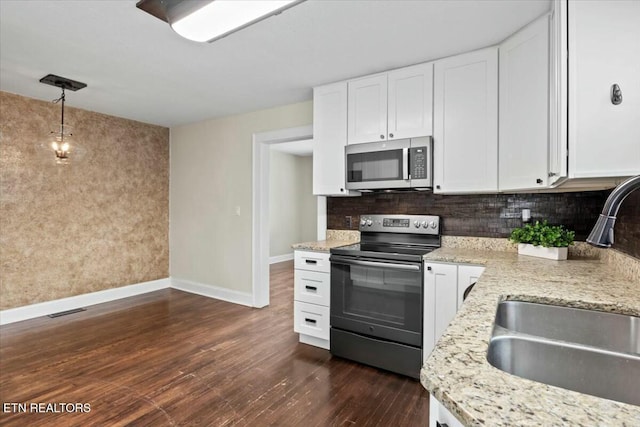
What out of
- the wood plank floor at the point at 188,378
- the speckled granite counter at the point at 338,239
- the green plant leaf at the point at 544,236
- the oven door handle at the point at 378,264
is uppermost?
the green plant leaf at the point at 544,236

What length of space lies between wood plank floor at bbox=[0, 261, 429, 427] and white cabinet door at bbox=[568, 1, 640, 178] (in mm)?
1646

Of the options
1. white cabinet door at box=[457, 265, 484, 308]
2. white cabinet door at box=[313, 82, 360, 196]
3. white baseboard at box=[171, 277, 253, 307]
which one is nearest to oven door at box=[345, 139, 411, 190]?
white cabinet door at box=[313, 82, 360, 196]

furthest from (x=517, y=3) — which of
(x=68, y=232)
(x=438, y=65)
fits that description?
(x=68, y=232)

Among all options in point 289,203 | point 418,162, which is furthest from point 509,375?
point 289,203

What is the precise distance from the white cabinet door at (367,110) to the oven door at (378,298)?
107cm

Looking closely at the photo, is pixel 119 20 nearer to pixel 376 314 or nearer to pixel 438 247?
pixel 376 314

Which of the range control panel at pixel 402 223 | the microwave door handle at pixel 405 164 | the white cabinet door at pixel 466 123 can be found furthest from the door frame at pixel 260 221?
the white cabinet door at pixel 466 123

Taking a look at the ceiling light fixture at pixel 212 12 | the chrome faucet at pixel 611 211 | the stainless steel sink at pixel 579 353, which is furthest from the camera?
the ceiling light fixture at pixel 212 12

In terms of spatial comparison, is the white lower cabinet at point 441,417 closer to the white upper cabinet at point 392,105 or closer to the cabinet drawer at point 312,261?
the cabinet drawer at point 312,261

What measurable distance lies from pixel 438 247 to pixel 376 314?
31.5 inches

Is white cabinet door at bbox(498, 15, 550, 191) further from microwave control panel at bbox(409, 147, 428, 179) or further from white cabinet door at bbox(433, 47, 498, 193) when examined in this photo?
microwave control panel at bbox(409, 147, 428, 179)

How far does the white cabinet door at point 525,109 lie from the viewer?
1.98 meters

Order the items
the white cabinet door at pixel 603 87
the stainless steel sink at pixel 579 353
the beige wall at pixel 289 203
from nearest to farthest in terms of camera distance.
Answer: the stainless steel sink at pixel 579 353, the white cabinet door at pixel 603 87, the beige wall at pixel 289 203

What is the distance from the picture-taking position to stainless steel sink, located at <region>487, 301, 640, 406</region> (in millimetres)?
968
